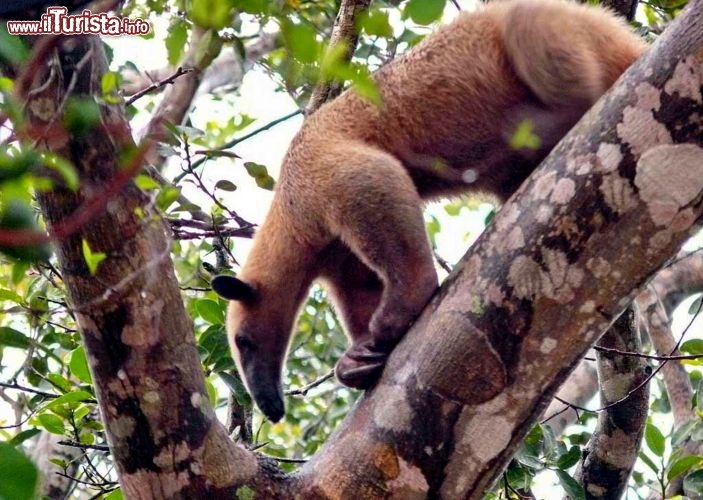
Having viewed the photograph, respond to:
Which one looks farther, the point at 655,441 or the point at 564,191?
the point at 655,441

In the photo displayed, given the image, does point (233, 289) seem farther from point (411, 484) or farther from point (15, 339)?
point (411, 484)

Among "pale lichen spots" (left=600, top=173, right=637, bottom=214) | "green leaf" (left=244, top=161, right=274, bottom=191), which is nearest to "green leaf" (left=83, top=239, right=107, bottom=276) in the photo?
"pale lichen spots" (left=600, top=173, right=637, bottom=214)

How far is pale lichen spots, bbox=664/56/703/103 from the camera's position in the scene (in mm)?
→ 2982

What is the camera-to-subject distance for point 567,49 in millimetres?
4098

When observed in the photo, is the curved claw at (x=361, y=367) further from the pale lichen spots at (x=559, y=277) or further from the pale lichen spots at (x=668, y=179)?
the pale lichen spots at (x=668, y=179)

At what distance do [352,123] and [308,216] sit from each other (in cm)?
52

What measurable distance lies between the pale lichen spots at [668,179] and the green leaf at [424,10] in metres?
1.56

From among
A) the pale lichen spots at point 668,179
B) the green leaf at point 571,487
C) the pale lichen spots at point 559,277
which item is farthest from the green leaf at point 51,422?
the pale lichen spots at point 668,179

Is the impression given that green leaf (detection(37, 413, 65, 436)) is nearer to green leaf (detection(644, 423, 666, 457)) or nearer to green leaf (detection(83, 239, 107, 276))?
green leaf (detection(83, 239, 107, 276))

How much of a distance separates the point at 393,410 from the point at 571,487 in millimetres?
1742

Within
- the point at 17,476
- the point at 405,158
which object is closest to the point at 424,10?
the point at 17,476

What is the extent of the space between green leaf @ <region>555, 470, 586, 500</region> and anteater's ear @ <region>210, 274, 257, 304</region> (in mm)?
1919

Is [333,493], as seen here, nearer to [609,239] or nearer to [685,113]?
[609,239]

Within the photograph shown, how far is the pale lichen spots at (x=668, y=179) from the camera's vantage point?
2988 mm
